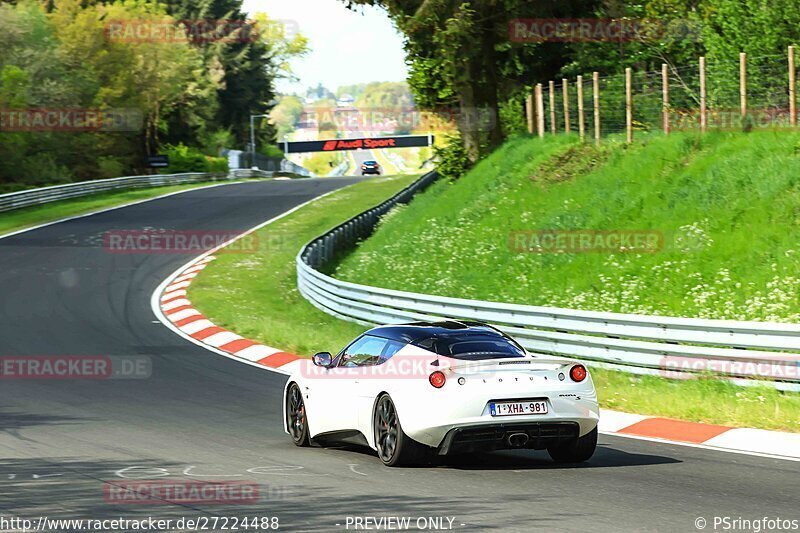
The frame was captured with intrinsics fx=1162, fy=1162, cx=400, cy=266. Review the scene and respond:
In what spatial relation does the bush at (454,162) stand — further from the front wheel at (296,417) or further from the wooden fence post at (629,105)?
the front wheel at (296,417)

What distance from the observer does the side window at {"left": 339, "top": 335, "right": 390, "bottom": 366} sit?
10913mm

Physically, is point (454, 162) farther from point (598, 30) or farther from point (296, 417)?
point (296, 417)

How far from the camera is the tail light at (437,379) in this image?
9.66 metres

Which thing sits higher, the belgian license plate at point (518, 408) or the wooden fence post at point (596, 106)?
the wooden fence post at point (596, 106)

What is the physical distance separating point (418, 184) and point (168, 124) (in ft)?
135

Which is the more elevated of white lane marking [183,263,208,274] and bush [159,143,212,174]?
bush [159,143,212,174]

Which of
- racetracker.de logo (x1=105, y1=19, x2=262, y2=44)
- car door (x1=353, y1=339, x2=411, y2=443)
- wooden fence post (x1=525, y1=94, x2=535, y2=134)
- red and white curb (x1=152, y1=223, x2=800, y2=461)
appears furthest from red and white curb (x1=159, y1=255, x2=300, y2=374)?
racetracker.de logo (x1=105, y1=19, x2=262, y2=44)

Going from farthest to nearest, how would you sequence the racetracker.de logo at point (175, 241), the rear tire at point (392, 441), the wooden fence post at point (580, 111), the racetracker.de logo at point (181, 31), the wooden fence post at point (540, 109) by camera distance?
1. the racetracker.de logo at point (181, 31)
2. the racetracker.de logo at point (175, 241)
3. the wooden fence post at point (540, 109)
4. the wooden fence post at point (580, 111)
5. the rear tire at point (392, 441)

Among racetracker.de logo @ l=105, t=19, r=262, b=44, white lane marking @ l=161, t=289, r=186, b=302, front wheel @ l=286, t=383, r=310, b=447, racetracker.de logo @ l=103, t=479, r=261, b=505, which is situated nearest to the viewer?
racetracker.de logo @ l=103, t=479, r=261, b=505

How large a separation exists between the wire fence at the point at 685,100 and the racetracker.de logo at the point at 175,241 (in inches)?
425

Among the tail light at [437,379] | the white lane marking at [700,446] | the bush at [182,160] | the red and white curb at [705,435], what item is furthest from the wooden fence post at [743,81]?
the bush at [182,160]

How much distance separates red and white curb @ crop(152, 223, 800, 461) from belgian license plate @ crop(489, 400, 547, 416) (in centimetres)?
196

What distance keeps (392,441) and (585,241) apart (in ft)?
49.9

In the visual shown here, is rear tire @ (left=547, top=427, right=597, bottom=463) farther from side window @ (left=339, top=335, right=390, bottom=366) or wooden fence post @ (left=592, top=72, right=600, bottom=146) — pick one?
wooden fence post @ (left=592, top=72, right=600, bottom=146)
